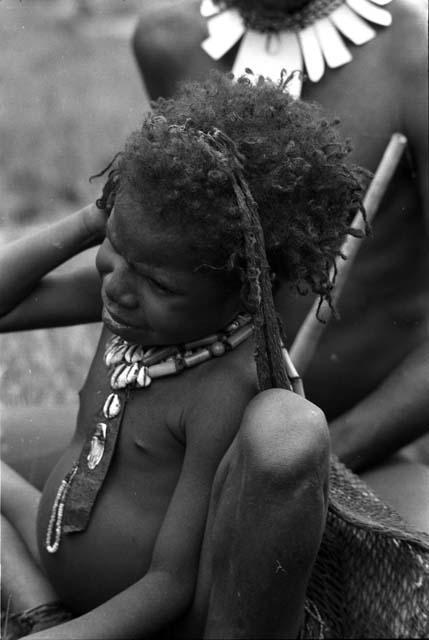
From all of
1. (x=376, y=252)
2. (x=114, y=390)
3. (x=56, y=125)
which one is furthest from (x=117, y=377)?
(x=56, y=125)

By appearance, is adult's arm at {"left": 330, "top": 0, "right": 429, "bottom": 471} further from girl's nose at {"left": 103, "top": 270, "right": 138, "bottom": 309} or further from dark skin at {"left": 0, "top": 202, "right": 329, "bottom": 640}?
girl's nose at {"left": 103, "top": 270, "right": 138, "bottom": 309}

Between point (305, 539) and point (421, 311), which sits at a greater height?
point (305, 539)

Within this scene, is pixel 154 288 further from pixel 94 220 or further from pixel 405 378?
pixel 405 378

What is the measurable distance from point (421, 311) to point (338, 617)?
792mm

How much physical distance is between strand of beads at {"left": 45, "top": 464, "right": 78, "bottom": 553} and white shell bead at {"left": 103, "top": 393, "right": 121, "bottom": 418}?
0.36 feet

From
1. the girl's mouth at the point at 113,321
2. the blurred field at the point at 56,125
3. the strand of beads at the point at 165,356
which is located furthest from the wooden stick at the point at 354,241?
the blurred field at the point at 56,125

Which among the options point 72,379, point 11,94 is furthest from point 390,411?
point 11,94

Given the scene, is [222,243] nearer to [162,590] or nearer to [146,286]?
[146,286]

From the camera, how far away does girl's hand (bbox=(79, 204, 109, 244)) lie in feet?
6.61

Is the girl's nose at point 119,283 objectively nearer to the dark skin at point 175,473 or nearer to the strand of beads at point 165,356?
the dark skin at point 175,473

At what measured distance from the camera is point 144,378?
1.84 m

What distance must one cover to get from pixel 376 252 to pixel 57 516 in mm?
925

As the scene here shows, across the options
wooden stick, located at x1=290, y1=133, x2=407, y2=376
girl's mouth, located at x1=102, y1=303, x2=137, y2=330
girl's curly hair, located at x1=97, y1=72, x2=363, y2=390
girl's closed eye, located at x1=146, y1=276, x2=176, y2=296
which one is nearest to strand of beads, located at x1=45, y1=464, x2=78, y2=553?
girl's mouth, located at x1=102, y1=303, x2=137, y2=330

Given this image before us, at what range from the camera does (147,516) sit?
6.08 ft
